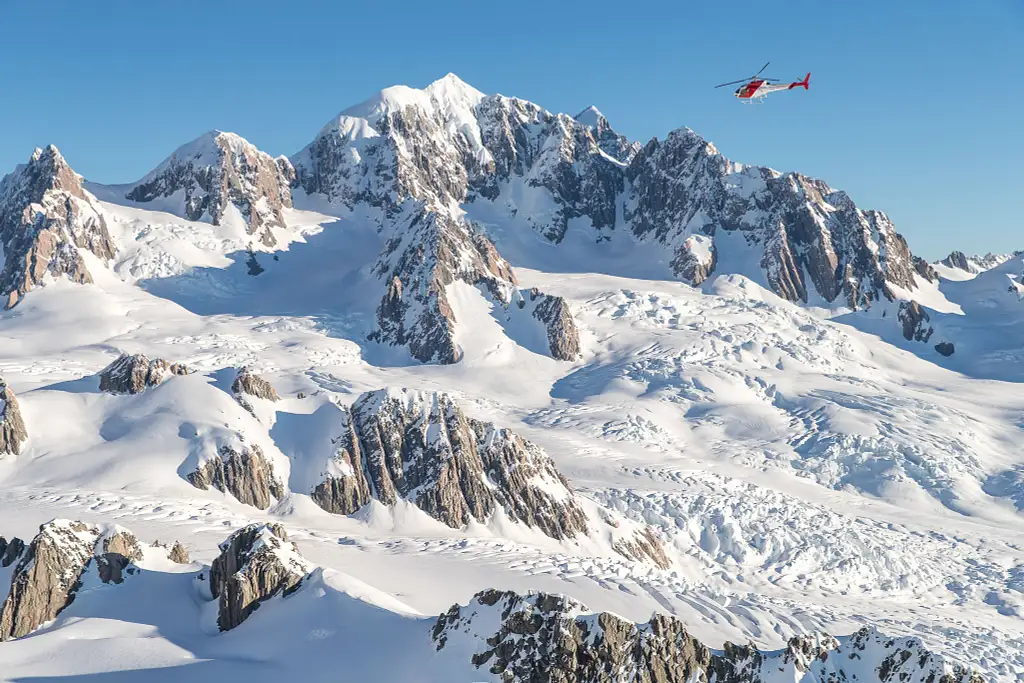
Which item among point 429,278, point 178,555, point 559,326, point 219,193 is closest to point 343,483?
point 178,555

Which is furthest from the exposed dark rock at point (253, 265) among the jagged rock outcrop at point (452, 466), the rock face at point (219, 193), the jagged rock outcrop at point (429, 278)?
the jagged rock outcrop at point (452, 466)

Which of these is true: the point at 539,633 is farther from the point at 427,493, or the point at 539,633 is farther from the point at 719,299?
the point at 719,299

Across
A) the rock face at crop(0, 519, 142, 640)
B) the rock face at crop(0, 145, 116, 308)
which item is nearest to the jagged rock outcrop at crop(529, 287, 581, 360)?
the rock face at crop(0, 145, 116, 308)

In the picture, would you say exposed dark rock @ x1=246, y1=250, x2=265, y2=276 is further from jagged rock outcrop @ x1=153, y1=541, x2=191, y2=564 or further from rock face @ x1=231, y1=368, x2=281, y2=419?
jagged rock outcrop @ x1=153, y1=541, x2=191, y2=564

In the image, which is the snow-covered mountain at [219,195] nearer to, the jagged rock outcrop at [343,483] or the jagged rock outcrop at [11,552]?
the jagged rock outcrop at [343,483]

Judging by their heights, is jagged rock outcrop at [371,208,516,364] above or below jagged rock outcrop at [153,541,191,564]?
above
